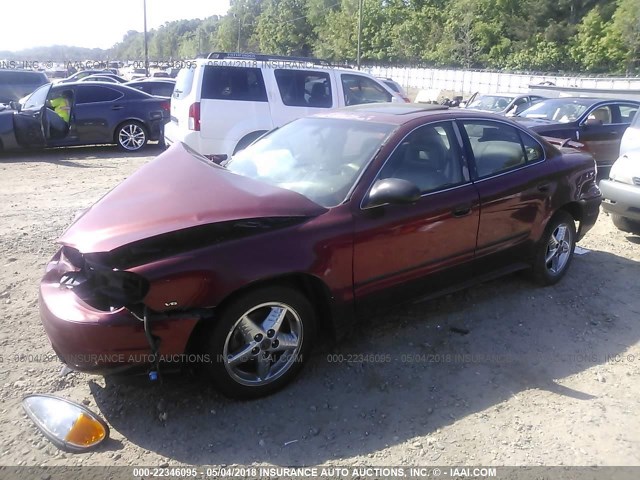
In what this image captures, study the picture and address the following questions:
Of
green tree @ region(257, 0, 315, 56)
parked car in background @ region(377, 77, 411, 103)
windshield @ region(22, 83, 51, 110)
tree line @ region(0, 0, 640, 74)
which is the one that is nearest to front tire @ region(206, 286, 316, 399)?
parked car in background @ region(377, 77, 411, 103)

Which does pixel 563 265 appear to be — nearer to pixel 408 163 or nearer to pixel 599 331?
pixel 599 331

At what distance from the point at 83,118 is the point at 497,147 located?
946 cm

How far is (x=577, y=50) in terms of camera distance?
5356 centimetres

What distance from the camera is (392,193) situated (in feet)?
10.3

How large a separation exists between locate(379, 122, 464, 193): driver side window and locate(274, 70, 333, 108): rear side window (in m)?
5.16

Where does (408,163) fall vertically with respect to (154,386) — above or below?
above

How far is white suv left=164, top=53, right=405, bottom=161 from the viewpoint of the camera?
313 inches

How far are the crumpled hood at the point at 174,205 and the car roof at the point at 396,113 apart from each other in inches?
39.4

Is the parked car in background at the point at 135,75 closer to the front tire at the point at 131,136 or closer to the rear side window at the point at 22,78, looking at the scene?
the rear side window at the point at 22,78

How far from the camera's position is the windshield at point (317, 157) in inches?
134

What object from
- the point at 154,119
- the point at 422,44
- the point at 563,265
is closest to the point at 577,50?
the point at 422,44

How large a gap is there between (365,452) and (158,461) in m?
1.03

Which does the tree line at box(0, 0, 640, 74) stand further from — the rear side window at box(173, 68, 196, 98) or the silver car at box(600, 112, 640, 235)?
the silver car at box(600, 112, 640, 235)

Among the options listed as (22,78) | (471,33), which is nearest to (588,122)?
(22,78)
